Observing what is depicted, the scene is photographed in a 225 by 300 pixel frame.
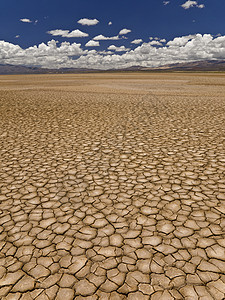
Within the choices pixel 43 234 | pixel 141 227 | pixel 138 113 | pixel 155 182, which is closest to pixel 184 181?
pixel 155 182

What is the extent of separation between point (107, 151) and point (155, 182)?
6.97 ft

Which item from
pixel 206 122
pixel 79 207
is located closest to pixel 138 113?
pixel 206 122

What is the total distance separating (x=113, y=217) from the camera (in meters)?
3.46

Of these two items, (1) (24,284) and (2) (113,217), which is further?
(2) (113,217)

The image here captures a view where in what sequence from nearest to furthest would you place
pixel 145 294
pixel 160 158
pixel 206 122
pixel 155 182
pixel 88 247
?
1. pixel 145 294
2. pixel 88 247
3. pixel 155 182
4. pixel 160 158
5. pixel 206 122

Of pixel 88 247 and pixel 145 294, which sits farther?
pixel 88 247

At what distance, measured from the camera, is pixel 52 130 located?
8461 mm

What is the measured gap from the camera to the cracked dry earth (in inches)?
94.5

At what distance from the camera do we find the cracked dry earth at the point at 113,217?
240cm

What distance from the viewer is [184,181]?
14.8 feet

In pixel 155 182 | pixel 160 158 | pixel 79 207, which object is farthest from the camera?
pixel 160 158

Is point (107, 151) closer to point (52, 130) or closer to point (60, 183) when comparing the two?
point (60, 183)

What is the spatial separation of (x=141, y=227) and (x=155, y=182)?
4.64 feet

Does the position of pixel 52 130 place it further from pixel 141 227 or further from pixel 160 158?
pixel 141 227
